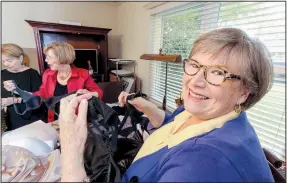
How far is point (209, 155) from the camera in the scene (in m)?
0.41

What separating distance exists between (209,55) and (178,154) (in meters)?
0.32

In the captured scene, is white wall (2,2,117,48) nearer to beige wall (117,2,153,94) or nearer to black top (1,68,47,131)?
beige wall (117,2,153,94)

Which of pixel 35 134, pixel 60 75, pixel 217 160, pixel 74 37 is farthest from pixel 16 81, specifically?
pixel 74 37

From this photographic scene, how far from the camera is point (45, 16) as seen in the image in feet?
9.65

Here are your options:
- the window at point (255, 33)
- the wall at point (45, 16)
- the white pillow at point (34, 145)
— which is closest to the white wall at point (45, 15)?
the wall at point (45, 16)

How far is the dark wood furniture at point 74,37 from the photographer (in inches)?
102

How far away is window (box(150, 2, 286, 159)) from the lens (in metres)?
1.05

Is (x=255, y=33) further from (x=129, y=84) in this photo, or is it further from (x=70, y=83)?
(x=129, y=84)

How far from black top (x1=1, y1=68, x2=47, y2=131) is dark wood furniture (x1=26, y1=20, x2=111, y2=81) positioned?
4.10ft

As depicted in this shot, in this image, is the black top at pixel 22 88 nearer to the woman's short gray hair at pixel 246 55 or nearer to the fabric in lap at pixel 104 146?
the fabric in lap at pixel 104 146

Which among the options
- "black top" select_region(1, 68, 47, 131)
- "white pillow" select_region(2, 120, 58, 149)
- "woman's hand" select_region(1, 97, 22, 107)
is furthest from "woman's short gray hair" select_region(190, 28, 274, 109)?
"woman's hand" select_region(1, 97, 22, 107)

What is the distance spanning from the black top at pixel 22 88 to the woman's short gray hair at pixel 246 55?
1.26 metres

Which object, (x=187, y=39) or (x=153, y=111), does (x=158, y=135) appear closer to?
(x=153, y=111)

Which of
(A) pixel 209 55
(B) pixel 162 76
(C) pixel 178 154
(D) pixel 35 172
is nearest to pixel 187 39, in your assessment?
(B) pixel 162 76
